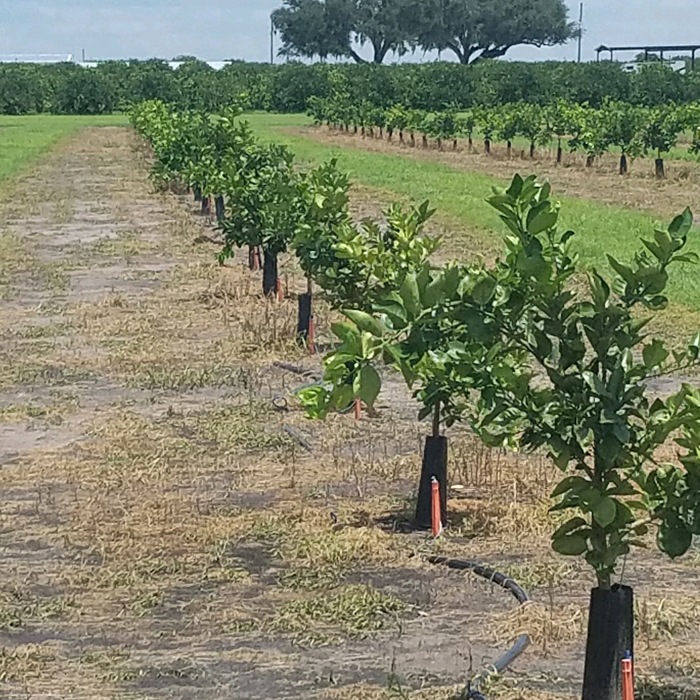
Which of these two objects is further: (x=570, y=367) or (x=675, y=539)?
(x=570, y=367)

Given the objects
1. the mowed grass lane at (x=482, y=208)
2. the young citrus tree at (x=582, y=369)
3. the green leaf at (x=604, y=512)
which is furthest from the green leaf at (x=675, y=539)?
the mowed grass lane at (x=482, y=208)

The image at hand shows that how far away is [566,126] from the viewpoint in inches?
1551

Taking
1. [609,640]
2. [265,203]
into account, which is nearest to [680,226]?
[609,640]

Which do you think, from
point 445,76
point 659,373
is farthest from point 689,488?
point 445,76

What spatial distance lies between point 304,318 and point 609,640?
299 inches

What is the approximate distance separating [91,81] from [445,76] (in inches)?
852

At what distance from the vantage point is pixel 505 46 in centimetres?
11588

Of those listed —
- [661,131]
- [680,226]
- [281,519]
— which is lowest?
[281,519]

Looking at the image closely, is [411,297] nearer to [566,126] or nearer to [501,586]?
[501,586]

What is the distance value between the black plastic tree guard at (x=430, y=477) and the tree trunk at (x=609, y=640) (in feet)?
7.89

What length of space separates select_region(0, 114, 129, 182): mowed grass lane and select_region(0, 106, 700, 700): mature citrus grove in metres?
23.9

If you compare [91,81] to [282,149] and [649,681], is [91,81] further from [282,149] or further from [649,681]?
[649,681]

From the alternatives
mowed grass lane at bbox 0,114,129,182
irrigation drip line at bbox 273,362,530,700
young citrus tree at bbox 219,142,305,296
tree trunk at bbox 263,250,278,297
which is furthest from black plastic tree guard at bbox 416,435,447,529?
mowed grass lane at bbox 0,114,129,182

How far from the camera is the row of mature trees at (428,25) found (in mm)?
112250
